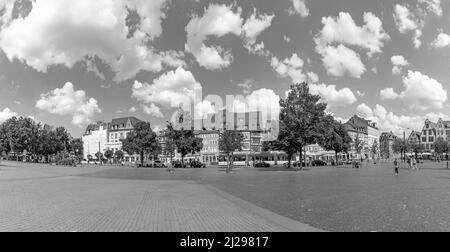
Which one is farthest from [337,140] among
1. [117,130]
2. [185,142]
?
[117,130]

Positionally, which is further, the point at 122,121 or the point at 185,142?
the point at 122,121

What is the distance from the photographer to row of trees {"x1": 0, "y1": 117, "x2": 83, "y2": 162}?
104 meters

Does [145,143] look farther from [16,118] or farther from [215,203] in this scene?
[215,203]

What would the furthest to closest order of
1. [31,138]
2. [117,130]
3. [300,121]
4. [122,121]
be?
1. [122,121]
2. [117,130]
3. [31,138]
4. [300,121]

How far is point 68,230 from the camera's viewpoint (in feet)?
33.0

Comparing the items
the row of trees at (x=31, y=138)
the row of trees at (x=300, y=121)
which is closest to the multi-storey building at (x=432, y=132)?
the row of trees at (x=300, y=121)

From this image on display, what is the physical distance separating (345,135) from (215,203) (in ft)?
283

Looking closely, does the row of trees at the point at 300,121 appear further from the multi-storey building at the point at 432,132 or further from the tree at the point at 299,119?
the multi-storey building at the point at 432,132

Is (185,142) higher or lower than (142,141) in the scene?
lower

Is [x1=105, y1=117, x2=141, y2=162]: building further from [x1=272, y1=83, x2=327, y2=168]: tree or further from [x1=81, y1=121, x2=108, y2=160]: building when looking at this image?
[x1=272, y1=83, x2=327, y2=168]: tree

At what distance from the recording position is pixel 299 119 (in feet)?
178

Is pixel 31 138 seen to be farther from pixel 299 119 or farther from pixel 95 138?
pixel 299 119

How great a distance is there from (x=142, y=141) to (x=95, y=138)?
89.2m
